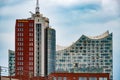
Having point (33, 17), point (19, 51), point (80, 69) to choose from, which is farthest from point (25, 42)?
point (80, 69)

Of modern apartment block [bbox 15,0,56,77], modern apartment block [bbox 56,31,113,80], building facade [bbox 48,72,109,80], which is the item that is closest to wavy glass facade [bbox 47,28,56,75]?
modern apartment block [bbox 15,0,56,77]

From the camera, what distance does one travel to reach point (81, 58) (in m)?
115

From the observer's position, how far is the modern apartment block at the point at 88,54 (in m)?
112

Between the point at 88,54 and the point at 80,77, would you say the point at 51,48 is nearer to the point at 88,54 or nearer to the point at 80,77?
the point at 88,54

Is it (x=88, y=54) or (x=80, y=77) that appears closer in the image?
(x=80, y=77)

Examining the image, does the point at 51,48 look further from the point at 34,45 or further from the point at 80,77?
the point at 80,77

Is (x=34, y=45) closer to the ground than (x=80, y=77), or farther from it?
farther from it

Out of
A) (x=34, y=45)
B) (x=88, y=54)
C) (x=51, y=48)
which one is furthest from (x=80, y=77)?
(x=88, y=54)

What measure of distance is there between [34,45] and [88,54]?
26.6m

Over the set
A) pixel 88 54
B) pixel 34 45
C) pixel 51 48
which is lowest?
pixel 88 54

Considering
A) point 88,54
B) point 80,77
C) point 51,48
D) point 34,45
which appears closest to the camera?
point 80,77

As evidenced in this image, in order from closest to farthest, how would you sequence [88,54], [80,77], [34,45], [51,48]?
[80,77], [34,45], [51,48], [88,54]

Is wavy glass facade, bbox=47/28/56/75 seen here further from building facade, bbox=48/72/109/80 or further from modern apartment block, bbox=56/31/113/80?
building facade, bbox=48/72/109/80

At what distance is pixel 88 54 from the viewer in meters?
115
